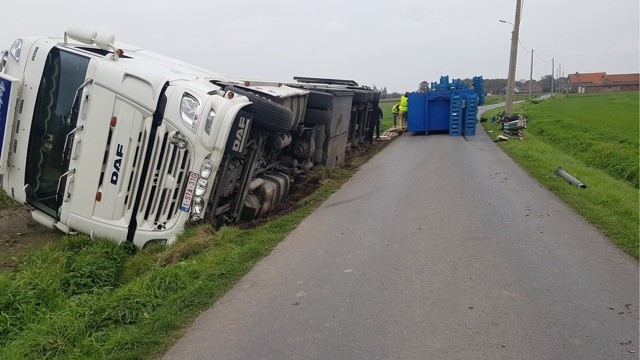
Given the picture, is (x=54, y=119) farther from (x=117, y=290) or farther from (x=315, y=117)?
(x=315, y=117)

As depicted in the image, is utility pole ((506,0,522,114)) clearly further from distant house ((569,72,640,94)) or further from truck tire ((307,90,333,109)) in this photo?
distant house ((569,72,640,94))

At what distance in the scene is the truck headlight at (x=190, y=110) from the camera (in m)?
6.21

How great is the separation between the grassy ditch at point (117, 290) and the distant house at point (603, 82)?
10077 centimetres

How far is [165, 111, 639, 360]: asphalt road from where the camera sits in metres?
3.82

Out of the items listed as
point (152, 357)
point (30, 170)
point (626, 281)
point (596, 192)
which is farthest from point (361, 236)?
point (596, 192)

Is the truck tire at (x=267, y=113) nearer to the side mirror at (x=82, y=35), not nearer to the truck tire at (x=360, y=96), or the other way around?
the side mirror at (x=82, y=35)

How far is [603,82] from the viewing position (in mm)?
102062

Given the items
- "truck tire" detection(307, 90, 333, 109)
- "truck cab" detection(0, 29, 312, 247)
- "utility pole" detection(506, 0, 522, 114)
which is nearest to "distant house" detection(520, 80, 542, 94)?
"utility pole" detection(506, 0, 522, 114)

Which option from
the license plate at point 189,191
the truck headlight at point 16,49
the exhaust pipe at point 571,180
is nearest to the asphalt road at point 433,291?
the license plate at point 189,191

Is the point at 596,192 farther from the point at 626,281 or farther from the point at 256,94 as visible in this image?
the point at 256,94

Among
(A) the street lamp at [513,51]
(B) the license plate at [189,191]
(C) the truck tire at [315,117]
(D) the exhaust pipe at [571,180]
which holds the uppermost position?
(A) the street lamp at [513,51]

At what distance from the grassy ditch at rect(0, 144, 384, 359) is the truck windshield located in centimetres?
83

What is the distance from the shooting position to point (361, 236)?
254 inches

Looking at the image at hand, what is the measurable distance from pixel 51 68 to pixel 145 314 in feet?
12.3
